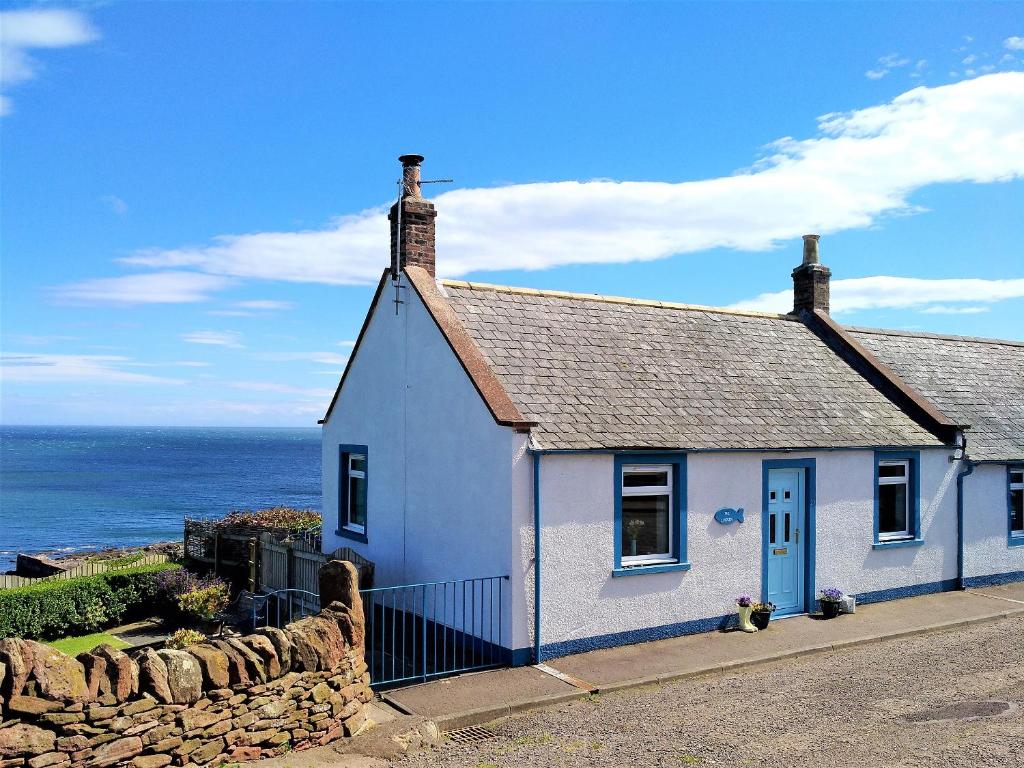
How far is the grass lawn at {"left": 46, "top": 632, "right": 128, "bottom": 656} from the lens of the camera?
1872 cm

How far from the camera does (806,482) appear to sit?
1496 centimetres

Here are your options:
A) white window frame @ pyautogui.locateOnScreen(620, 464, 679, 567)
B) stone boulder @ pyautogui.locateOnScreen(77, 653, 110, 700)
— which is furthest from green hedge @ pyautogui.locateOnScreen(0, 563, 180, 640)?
stone boulder @ pyautogui.locateOnScreen(77, 653, 110, 700)

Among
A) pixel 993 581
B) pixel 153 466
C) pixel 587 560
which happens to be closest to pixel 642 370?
pixel 587 560

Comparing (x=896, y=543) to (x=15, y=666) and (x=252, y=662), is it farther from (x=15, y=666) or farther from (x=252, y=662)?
(x=15, y=666)

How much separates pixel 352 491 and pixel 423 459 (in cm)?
356

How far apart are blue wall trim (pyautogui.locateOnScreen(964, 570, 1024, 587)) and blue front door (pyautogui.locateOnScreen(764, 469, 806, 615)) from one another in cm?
500

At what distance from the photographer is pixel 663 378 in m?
15.0

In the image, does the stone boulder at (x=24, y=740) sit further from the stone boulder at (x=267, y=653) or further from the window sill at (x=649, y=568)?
the window sill at (x=649, y=568)

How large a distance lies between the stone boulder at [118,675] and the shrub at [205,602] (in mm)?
11509

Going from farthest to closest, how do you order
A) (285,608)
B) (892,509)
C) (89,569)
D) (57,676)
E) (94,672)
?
(89,569), (285,608), (892,509), (94,672), (57,676)

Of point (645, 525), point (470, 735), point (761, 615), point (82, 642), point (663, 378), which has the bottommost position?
point (82, 642)

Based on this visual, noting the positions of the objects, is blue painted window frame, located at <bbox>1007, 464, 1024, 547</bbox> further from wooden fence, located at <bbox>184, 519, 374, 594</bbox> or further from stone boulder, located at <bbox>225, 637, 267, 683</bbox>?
stone boulder, located at <bbox>225, 637, 267, 683</bbox>

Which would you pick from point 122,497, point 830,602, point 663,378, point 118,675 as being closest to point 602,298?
point 663,378

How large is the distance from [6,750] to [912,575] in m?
15.4
